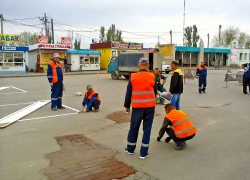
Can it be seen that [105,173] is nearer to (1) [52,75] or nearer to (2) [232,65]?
(1) [52,75]

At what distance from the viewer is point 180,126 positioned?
5.22m

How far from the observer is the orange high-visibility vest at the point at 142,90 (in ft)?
15.3

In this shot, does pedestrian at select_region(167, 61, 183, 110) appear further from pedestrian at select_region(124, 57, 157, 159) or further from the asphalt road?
pedestrian at select_region(124, 57, 157, 159)

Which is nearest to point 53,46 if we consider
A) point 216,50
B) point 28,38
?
point 28,38

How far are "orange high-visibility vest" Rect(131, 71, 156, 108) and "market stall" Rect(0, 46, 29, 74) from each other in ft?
99.5

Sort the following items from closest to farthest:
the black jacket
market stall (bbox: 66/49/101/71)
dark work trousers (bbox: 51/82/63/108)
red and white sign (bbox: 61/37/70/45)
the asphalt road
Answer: the asphalt road < the black jacket < dark work trousers (bbox: 51/82/63/108) < red and white sign (bbox: 61/37/70/45) < market stall (bbox: 66/49/101/71)

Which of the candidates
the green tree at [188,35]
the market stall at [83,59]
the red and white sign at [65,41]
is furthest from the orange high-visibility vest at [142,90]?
the green tree at [188,35]

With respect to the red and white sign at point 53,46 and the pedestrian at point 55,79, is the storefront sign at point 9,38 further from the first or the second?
the pedestrian at point 55,79

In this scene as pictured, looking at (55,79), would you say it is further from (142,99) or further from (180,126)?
(180,126)

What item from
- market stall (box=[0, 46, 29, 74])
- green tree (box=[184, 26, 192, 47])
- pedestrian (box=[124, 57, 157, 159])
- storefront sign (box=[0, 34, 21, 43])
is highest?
green tree (box=[184, 26, 192, 47])

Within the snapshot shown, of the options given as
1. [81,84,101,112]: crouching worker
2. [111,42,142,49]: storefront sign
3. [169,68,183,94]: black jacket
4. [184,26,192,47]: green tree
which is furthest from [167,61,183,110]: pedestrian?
[184,26,192,47]: green tree

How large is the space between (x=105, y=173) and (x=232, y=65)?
186ft

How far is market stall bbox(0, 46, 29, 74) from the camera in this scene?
31.4m

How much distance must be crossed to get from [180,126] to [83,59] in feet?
114
